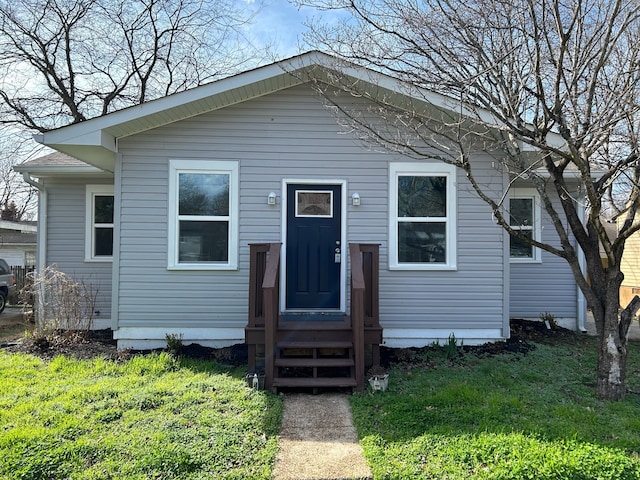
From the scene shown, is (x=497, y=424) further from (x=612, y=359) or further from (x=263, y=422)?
(x=263, y=422)

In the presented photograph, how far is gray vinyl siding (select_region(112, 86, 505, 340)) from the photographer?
611 centimetres

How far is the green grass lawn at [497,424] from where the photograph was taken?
119 inches

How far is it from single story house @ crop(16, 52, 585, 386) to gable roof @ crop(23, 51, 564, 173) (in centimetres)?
7

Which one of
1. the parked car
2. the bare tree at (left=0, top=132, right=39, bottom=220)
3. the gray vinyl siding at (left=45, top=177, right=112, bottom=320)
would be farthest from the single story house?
the bare tree at (left=0, top=132, right=39, bottom=220)

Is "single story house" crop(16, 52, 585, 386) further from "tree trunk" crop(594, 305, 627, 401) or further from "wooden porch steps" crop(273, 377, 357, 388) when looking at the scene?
"tree trunk" crop(594, 305, 627, 401)

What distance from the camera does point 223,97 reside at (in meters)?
5.96

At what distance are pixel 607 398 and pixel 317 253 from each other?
378cm

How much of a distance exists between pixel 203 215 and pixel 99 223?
119 inches

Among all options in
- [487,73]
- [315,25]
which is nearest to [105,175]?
[315,25]

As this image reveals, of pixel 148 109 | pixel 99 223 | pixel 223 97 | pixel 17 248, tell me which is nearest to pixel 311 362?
pixel 223 97

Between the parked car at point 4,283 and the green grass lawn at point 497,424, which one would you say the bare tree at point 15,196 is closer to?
the parked car at point 4,283

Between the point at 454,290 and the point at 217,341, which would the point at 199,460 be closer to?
the point at 217,341

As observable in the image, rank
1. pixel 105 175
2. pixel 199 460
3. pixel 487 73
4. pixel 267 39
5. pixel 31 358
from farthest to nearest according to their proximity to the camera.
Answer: pixel 105 175 → pixel 267 39 → pixel 31 358 → pixel 487 73 → pixel 199 460

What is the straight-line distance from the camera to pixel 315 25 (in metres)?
5.76
